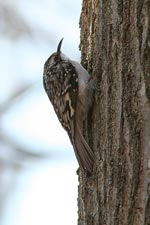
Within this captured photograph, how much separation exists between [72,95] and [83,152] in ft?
2.21

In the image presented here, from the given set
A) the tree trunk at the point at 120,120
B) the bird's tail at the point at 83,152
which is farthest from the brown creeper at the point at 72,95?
the tree trunk at the point at 120,120

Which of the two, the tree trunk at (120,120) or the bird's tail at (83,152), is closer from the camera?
the tree trunk at (120,120)

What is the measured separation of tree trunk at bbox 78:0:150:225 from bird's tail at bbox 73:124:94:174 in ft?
0.10

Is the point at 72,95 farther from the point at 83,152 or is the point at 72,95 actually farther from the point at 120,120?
the point at 120,120

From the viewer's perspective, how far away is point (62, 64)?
3.66 m

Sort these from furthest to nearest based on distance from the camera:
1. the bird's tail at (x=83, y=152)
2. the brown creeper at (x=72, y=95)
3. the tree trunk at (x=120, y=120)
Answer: the brown creeper at (x=72, y=95) → the bird's tail at (x=83, y=152) → the tree trunk at (x=120, y=120)

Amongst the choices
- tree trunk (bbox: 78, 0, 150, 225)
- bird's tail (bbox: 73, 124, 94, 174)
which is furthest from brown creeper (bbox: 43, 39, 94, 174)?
tree trunk (bbox: 78, 0, 150, 225)

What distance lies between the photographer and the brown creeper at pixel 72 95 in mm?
2854

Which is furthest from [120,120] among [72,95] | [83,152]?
[72,95]

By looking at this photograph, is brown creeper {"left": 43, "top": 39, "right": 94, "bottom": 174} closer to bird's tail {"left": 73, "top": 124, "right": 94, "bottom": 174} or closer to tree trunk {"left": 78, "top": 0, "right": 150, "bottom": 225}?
bird's tail {"left": 73, "top": 124, "right": 94, "bottom": 174}

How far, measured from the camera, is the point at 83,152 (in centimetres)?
280

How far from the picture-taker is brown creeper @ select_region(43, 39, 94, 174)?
9.36 feet

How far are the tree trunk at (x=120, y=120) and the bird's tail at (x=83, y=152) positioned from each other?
0.03m

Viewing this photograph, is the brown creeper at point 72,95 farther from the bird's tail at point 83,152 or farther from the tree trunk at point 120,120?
the tree trunk at point 120,120
